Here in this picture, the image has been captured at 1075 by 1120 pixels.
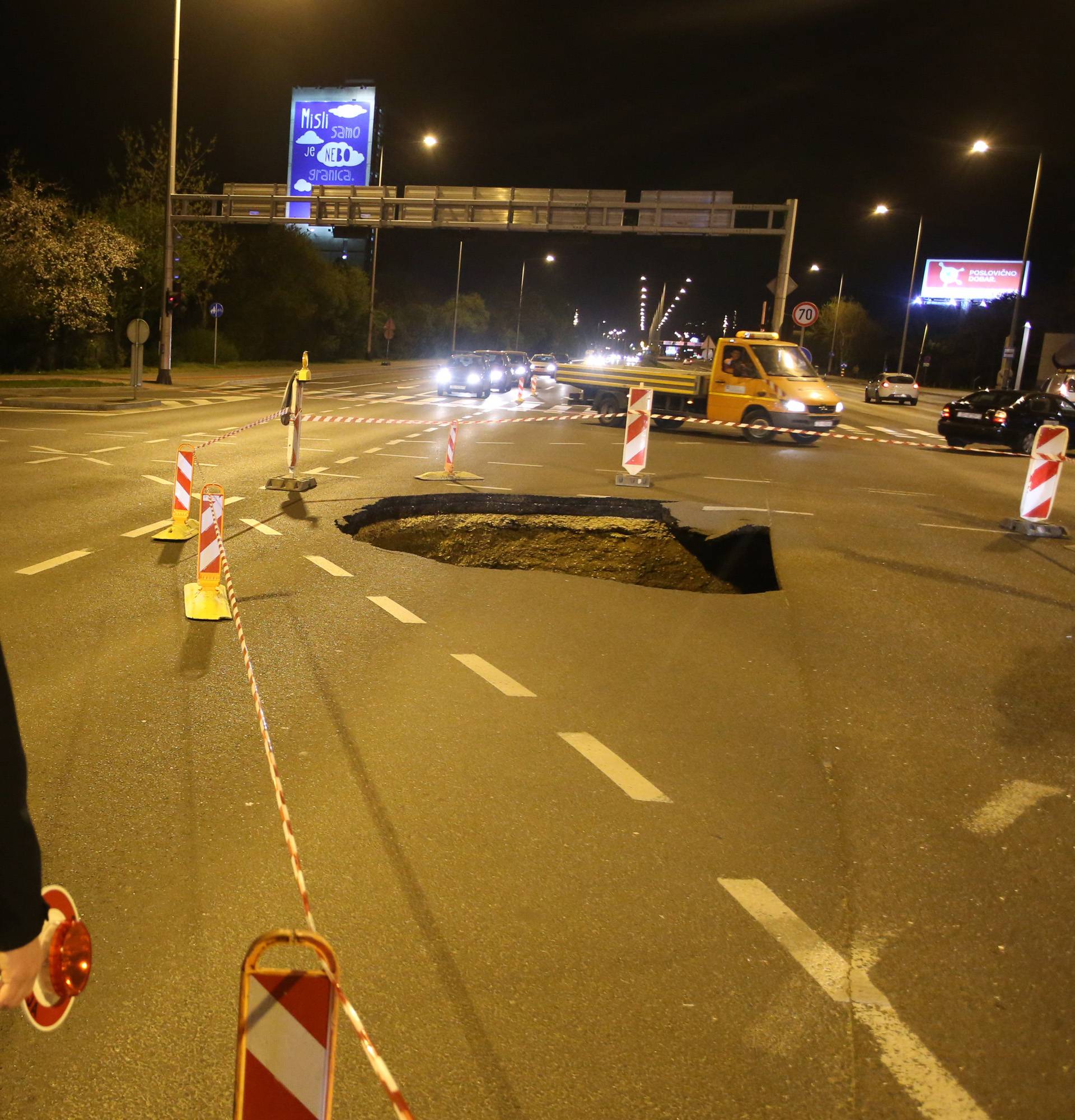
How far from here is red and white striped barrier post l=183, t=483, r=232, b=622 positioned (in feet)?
25.4

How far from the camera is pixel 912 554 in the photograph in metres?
11.5

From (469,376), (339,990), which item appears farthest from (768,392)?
(339,990)

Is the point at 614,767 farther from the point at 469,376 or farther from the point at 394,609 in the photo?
the point at 469,376

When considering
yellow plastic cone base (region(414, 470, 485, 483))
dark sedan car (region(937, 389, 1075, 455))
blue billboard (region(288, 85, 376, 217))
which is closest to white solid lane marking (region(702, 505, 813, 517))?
yellow plastic cone base (region(414, 470, 485, 483))

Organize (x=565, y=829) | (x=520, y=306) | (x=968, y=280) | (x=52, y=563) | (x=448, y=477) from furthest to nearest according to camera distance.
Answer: (x=520, y=306) < (x=968, y=280) < (x=448, y=477) < (x=52, y=563) < (x=565, y=829)

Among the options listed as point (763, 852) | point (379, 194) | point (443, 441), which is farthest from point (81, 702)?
point (379, 194)

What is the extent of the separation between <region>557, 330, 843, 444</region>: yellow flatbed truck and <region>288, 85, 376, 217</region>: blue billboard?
25.6m

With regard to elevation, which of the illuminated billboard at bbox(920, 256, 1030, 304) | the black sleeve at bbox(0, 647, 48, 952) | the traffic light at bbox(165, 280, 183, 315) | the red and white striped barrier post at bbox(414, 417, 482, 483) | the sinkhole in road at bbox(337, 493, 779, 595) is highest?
the illuminated billboard at bbox(920, 256, 1030, 304)

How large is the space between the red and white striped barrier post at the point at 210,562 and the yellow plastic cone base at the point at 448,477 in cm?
735

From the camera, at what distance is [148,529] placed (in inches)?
434

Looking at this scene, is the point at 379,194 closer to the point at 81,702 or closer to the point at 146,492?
the point at 146,492

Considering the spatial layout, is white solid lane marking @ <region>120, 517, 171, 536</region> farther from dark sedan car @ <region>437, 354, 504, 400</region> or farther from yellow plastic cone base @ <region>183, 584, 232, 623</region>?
dark sedan car @ <region>437, 354, 504, 400</region>

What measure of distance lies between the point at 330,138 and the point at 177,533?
1685 inches

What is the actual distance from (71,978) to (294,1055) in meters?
0.46
